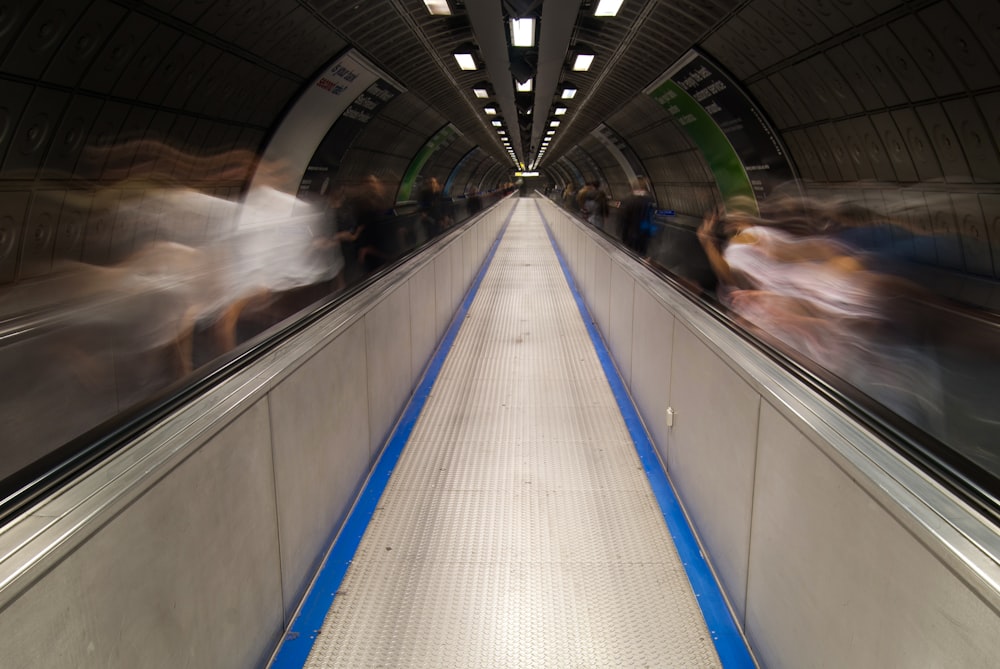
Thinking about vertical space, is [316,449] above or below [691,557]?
above

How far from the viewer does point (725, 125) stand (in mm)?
9141

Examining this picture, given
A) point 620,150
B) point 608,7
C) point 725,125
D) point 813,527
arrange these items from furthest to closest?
point 620,150, point 725,125, point 608,7, point 813,527

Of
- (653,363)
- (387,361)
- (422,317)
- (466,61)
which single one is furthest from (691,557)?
(466,61)

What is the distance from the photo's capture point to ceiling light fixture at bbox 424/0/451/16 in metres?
4.97

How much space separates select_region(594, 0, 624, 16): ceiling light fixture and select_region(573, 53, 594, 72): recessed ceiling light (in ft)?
5.39

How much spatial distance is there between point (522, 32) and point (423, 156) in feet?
A: 37.9

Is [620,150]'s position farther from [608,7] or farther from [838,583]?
[838,583]

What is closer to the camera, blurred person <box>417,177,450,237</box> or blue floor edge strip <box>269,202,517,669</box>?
blue floor edge strip <box>269,202,517,669</box>

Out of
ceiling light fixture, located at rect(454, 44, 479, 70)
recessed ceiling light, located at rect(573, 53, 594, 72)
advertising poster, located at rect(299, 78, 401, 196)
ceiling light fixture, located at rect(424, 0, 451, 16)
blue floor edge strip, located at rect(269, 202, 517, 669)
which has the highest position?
ceiling light fixture, located at rect(454, 44, 479, 70)

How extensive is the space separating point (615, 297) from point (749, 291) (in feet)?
21.8

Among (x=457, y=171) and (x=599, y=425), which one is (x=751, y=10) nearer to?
(x=599, y=425)

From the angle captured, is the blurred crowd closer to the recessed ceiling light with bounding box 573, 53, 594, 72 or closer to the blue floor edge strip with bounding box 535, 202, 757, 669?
the blue floor edge strip with bounding box 535, 202, 757, 669

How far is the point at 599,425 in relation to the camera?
4.07m

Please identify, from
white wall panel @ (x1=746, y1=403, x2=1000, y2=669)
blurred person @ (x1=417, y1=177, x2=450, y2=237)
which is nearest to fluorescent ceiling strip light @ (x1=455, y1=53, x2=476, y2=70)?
white wall panel @ (x1=746, y1=403, x2=1000, y2=669)
